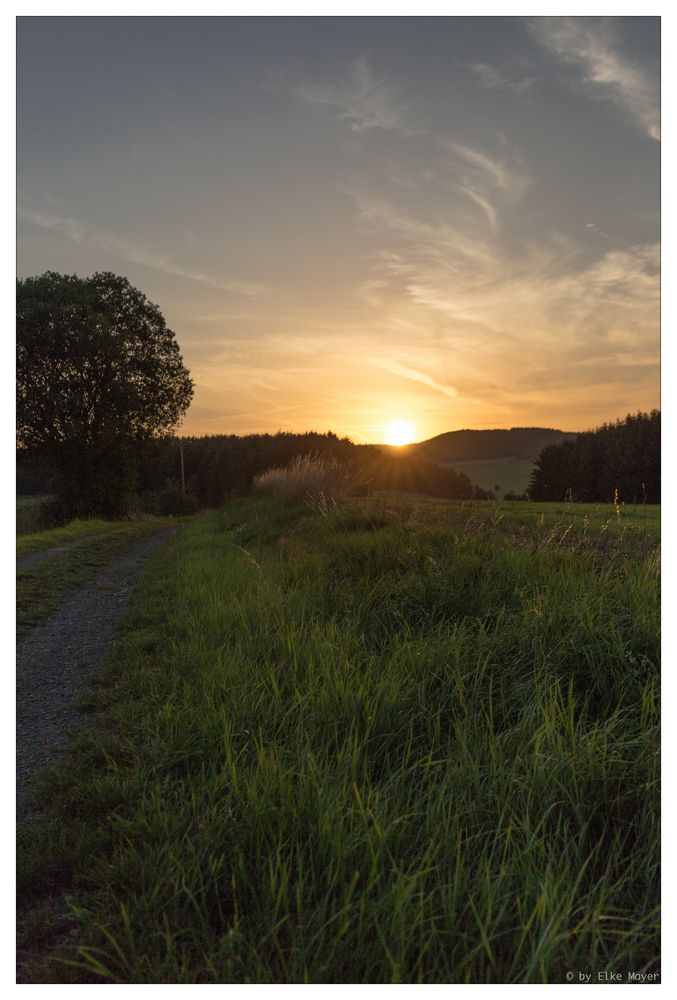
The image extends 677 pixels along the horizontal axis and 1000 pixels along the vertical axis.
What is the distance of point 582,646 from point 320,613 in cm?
216

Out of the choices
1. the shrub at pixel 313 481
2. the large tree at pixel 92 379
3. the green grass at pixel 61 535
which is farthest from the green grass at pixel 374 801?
the large tree at pixel 92 379

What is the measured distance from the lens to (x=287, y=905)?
2.05 metres

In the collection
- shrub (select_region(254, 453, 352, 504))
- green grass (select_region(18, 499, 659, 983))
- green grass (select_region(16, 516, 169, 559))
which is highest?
shrub (select_region(254, 453, 352, 504))

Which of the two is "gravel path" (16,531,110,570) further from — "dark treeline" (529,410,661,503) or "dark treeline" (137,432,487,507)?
"dark treeline" (529,410,661,503)

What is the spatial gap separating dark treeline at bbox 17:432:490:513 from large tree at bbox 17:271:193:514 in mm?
939

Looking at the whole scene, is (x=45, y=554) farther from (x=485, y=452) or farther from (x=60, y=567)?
(x=485, y=452)

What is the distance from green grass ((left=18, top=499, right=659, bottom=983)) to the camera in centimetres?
195

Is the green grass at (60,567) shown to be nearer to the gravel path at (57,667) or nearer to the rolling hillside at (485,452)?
the gravel path at (57,667)

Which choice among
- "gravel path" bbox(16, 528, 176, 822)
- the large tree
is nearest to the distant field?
the large tree

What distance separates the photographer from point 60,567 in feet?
36.2
